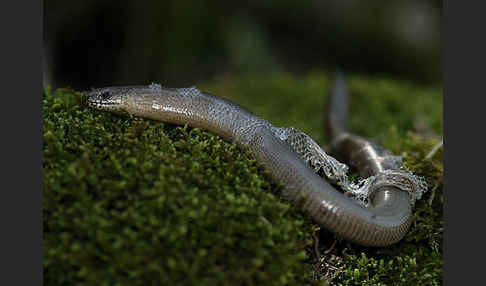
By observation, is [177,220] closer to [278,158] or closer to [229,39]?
[278,158]

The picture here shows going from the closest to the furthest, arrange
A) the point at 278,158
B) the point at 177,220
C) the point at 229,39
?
1. the point at 177,220
2. the point at 278,158
3. the point at 229,39

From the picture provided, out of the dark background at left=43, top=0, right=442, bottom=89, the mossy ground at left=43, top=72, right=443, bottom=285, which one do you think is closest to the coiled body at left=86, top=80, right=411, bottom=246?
the mossy ground at left=43, top=72, right=443, bottom=285

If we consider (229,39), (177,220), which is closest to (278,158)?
(177,220)

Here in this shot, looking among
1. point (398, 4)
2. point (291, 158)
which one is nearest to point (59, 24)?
point (291, 158)

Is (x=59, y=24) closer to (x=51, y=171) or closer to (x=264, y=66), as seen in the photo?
(x=264, y=66)

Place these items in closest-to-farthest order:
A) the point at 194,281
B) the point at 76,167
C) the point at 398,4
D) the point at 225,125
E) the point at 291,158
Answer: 1. the point at 194,281
2. the point at 76,167
3. the point at 291,158
4. the point at 225,125
5. the point at 398,4
